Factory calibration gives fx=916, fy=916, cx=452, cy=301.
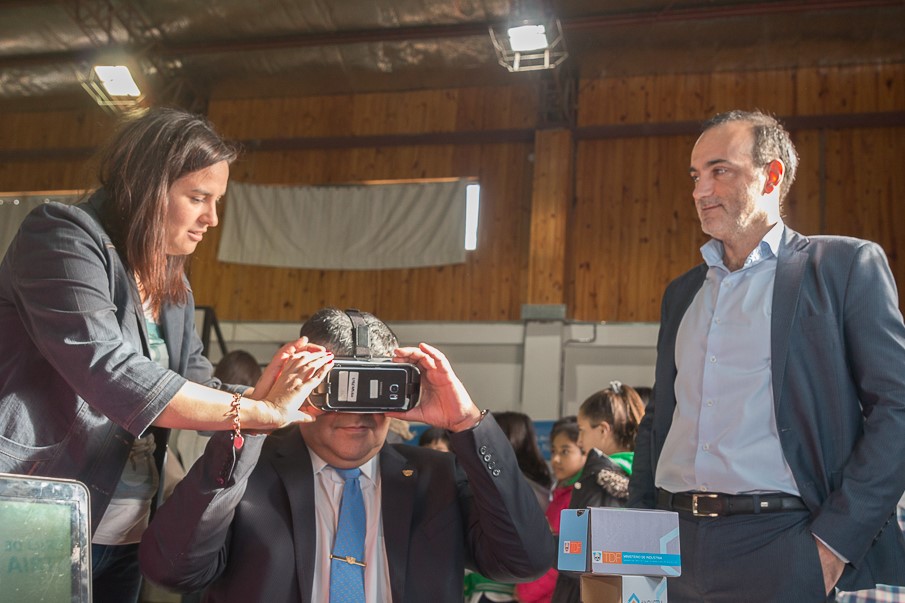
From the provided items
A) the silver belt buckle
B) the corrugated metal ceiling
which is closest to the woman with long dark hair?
the silver belt buckle

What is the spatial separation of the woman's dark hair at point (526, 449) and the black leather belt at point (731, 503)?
2642 millimetres

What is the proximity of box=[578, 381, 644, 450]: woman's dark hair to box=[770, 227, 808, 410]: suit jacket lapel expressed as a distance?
1834mm

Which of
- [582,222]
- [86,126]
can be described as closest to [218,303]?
[86,126]

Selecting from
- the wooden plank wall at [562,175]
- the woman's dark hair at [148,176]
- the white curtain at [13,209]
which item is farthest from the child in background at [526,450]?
the white curtain at [13,209]

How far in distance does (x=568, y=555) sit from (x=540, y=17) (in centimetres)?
751

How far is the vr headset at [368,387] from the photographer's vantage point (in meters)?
1.92

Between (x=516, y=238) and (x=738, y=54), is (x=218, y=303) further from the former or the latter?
(x=738, y=54)

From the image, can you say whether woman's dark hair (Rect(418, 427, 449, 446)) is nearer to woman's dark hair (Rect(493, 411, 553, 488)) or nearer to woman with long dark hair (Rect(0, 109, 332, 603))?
woman's dark hair (Rect(493, 411, 553, 488))

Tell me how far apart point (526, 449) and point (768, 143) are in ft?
9.35

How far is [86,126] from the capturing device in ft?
38.2

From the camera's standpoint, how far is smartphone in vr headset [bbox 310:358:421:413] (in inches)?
75.6

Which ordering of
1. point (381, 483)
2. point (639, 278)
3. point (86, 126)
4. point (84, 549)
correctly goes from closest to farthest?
point (84, 549), point (381, 483), point (639, 278), point (86, 126)

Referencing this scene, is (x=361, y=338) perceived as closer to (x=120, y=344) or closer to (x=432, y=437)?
(x=120, y=344)

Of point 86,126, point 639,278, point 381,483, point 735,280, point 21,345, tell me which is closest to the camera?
point 21,345
